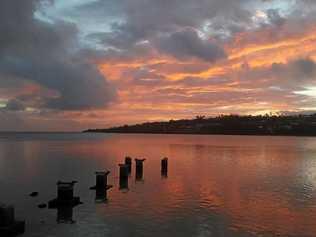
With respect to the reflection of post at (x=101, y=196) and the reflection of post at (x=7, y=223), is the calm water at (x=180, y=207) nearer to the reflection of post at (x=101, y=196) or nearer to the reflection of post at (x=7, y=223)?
the reflection of post at (x=101, y=196)

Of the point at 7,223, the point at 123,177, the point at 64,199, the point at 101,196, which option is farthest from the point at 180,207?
the point at 123,177

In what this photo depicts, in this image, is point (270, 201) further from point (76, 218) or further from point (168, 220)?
point (76, 218)

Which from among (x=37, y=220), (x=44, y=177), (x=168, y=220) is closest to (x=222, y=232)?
(x=168, y=220)

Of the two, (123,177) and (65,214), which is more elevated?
(123,177)

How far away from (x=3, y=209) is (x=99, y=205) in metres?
10.1

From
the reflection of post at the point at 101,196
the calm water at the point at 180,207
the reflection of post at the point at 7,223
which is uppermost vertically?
the reflection of post at the point at 7,223

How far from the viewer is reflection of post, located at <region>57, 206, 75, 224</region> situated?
24972mm

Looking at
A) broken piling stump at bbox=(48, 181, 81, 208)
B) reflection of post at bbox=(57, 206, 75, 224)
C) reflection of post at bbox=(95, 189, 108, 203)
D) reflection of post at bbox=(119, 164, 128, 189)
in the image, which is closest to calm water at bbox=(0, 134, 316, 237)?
reflection of post at bbox=(57, 206, 75, 224)

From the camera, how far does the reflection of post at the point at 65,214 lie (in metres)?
25.0

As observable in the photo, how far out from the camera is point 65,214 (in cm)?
2673

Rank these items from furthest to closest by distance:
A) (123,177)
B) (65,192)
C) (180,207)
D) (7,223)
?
(123,177)
(65,192)
(180,207)
(7,223)

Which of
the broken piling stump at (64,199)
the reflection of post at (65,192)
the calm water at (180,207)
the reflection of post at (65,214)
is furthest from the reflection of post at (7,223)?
the reflection of post at (65,192)

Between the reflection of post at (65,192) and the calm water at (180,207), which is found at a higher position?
the reflection of post at (65,192)

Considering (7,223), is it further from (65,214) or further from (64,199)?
(64,199)
